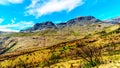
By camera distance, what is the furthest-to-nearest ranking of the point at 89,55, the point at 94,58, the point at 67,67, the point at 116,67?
the point at 67,67 → the point at 94,58 → the point at 89,55 → the point at 116,67

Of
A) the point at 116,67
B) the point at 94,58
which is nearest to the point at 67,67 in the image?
the point at 94,58

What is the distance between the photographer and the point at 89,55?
395ft

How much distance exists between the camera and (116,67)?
2525 inches

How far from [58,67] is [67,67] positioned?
8.85 metres

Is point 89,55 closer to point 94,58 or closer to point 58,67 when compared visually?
point 94,58

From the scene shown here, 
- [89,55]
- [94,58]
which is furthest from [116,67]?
[94,58]

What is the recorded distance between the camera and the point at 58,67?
15038cm

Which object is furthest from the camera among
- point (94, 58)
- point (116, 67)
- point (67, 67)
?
point (67, 67)

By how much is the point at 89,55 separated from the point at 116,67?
56290 millimetres

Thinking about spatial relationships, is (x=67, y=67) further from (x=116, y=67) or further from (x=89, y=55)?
(x=116, y=67)

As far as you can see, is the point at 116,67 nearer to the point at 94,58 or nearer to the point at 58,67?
the point at 94,58

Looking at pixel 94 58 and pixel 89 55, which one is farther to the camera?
pixel 94 58

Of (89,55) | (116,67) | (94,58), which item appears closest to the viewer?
(116,67)

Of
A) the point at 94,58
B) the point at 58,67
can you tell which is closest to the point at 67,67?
the point at 58,67
